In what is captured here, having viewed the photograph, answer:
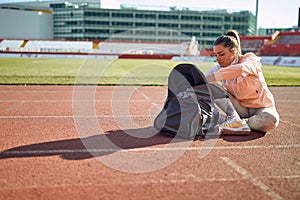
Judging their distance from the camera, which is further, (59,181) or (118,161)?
(118,161)

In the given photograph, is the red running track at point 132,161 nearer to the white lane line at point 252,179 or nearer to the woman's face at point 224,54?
the white lane line at point 252,179

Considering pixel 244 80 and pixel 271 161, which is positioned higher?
pixel 244 80

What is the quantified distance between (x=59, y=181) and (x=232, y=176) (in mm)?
1779

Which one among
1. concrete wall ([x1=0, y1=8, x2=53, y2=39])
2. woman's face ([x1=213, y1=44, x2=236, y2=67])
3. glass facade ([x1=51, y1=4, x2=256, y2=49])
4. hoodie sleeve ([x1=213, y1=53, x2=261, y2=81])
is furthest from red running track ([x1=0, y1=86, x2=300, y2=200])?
concrete wall ([x1=0, y1=8, x2=53, y2=39])

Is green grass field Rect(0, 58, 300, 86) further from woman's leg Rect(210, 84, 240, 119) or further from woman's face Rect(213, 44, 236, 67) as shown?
woman's face Rect(213, 44, 236, 67)

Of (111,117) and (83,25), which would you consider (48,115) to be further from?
(83,25)

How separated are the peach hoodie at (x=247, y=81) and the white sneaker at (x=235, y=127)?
1.43ft

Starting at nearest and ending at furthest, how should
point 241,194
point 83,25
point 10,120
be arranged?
1. point 241,194
2. point 10,120
3. point 83,25

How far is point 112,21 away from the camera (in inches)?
3044

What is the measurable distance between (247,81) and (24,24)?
87252 mm

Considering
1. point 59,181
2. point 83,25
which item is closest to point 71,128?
point 59,181

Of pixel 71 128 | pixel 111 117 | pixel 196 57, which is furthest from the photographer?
pixel 196 57

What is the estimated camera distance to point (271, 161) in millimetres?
3826

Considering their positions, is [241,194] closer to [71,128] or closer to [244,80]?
[244,80]
